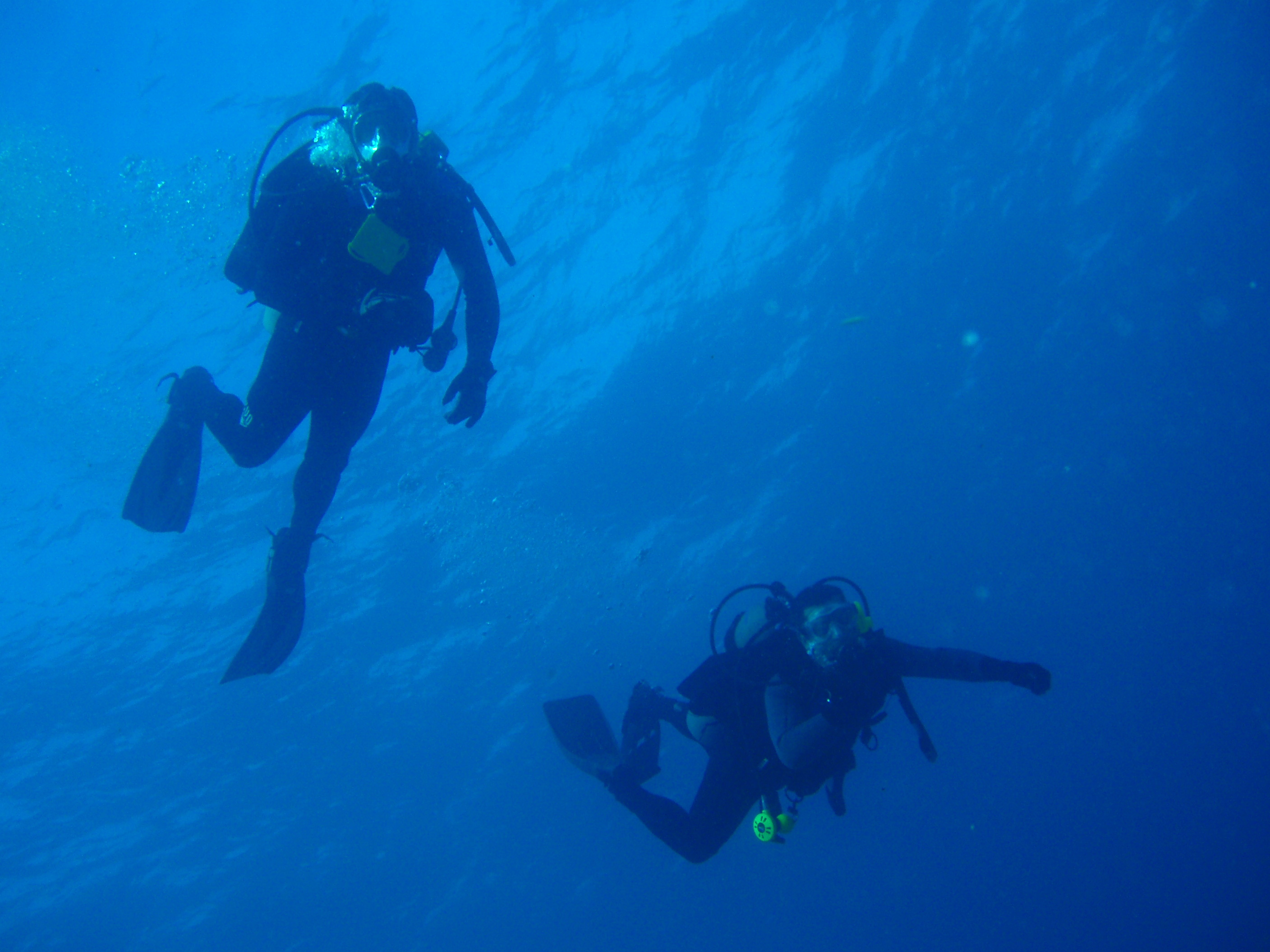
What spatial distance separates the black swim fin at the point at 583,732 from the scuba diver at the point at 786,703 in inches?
17.9

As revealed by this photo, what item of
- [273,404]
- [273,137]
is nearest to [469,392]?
[273,404]

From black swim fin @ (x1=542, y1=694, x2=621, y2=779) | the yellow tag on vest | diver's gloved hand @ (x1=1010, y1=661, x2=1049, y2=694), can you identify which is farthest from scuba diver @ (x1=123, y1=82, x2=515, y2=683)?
diver's gloved hand @ (x1=1010, y1=661, x2=1049, y2=694)

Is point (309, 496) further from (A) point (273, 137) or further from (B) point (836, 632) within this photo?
(B) point (836, 632)

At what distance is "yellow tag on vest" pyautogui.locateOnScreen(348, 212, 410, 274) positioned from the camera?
396cm

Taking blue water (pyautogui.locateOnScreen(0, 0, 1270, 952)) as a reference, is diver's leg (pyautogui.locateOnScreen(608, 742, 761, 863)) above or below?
below

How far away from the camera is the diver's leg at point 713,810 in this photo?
578cm

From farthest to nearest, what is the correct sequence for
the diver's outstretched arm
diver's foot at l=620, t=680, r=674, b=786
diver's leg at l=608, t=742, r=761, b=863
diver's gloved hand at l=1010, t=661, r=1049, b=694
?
diver's foot at l=620, t=680, r=674, b=786
diver's leg at l=608, t=742, r=761, b=863
the diver's outstretched arm
diver's gloved hand at l=1010, t=661, r=1049, b=694

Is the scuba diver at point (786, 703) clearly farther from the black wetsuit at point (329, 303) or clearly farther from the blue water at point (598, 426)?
the blue water at point (598, 426)

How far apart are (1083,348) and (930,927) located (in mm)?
37114

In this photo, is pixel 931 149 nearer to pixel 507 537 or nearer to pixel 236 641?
pixel 507 537

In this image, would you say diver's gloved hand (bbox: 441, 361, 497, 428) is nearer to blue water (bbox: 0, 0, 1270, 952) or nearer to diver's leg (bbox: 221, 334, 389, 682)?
diver's leg (bbox: 221, 334, 389, 682)

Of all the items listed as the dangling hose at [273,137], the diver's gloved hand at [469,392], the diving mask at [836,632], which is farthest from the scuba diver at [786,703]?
the dangling hose at [273,137]

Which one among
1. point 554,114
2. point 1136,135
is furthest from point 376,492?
point 1136,135

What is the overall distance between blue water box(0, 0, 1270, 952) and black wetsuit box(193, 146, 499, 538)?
834cm
